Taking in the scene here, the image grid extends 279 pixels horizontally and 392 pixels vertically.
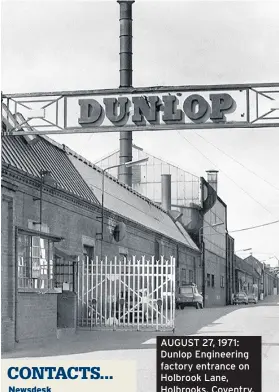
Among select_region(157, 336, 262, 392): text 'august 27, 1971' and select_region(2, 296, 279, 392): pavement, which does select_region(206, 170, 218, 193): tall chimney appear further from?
select_region(157, 336, 262, 392): text 'august 27, 1971'

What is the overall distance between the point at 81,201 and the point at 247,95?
11.3 meters

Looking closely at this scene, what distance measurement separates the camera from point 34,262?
796 inches

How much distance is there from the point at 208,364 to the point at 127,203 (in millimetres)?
25425

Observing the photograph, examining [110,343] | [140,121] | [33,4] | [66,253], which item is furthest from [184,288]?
[33,4]

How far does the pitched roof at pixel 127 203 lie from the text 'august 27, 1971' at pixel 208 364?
18.0 meters

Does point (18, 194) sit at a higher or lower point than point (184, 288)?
higher

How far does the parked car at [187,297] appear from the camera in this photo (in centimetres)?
4234

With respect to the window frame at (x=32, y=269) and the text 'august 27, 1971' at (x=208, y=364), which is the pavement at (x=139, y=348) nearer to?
the text 'august 27, 1971' at (x=208, y=364)

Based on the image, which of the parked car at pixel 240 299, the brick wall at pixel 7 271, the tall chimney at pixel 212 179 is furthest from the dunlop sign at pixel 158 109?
the tall chimney at pixel 212 179

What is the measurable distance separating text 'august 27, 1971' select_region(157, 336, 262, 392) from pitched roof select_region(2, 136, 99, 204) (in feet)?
29.2

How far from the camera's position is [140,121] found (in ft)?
51.6

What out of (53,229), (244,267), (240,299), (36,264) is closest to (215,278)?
(240,299)

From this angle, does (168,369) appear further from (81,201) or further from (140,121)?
(81,201)

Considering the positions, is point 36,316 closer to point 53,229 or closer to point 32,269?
point 32,269
